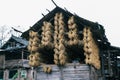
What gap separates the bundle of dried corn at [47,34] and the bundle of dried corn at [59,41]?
40 cm

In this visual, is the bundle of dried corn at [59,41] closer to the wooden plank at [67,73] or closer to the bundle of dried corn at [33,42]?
the wooden plank at [67,73]

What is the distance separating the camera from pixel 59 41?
15.7 metres

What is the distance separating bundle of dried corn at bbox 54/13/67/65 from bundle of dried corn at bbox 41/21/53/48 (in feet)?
1.32

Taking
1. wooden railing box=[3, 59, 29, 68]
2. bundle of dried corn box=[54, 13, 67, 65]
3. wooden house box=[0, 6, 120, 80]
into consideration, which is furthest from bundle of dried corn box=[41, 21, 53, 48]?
wooden railing box=[3, 59, 29, 68]

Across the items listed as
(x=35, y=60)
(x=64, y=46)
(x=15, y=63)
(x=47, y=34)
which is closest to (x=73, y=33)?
(x=64, y=46)

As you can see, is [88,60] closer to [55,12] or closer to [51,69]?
[51,69]

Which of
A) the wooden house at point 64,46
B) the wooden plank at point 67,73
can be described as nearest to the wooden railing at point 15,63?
the wooden house at point 64,46

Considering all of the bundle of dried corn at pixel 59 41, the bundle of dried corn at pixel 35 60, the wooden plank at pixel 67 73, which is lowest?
the wooden plank at pixel 67 73

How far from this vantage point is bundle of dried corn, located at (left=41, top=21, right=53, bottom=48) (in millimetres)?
16047

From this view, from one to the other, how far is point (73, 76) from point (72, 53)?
1.91 meters

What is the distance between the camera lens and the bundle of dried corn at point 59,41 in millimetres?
15422

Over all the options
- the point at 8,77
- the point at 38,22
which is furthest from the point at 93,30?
the point at 8,77

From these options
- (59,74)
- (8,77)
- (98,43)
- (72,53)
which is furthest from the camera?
(8,77)

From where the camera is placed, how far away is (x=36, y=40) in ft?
54.6
